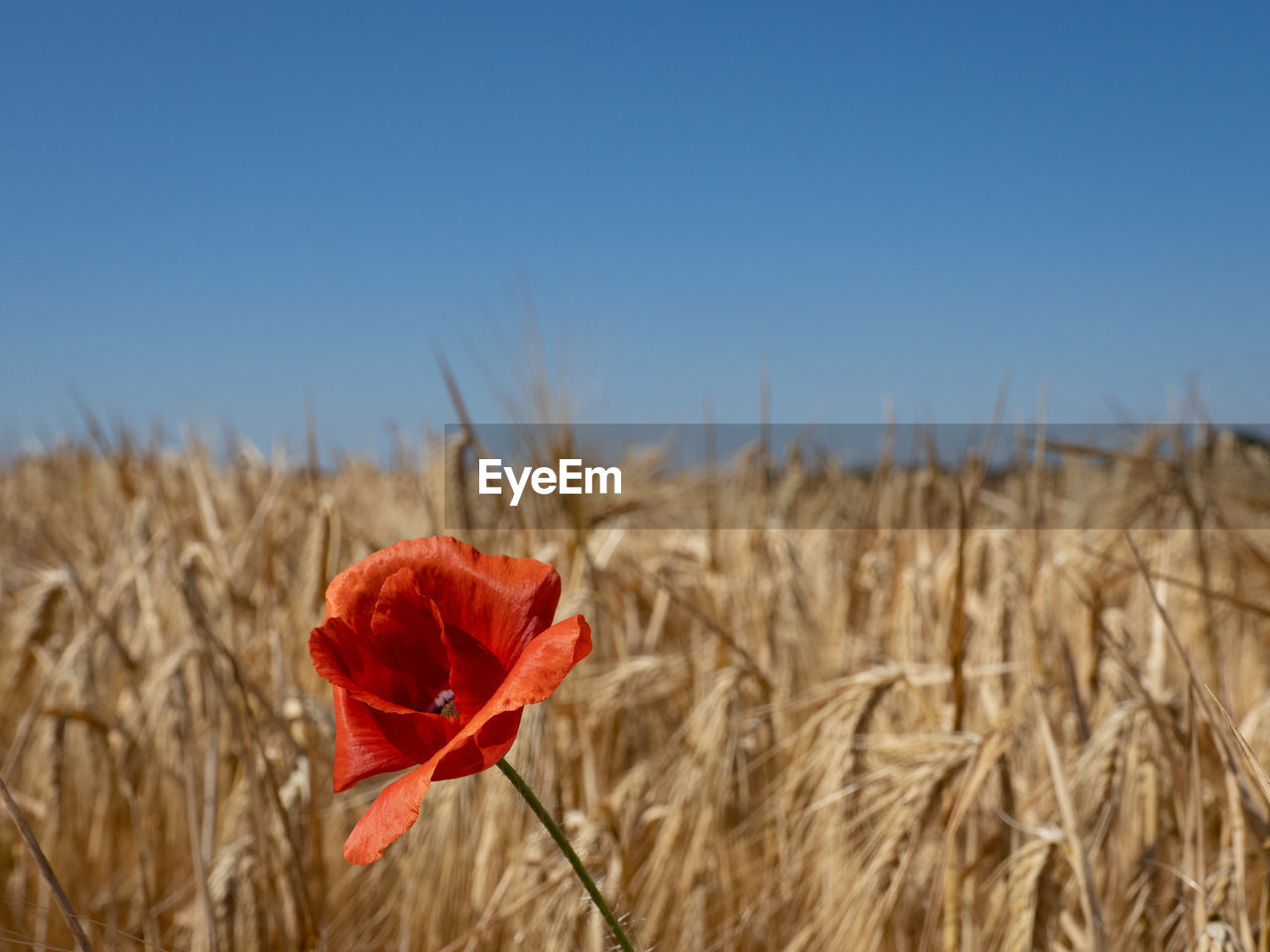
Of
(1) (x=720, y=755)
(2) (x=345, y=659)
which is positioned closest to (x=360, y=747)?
(2) (x=345, y=659)

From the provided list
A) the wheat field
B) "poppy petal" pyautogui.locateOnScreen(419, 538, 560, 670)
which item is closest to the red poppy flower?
"poppy petal" pyautogui.locateOnScreen(419, 538, 560, 670)

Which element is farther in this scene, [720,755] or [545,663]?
[720,755]

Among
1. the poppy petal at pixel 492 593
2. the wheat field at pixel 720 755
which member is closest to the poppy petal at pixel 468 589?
the poppy petal at pixel 492 593

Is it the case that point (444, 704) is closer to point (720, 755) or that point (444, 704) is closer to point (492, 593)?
point (492, 593)

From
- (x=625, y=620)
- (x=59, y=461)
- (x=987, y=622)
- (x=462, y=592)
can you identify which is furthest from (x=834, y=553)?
(x=59, y=461)

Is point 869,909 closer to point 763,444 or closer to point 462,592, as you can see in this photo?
point 462,592

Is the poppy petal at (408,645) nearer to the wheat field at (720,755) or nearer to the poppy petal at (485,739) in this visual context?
the poppy petal at (485,739)
